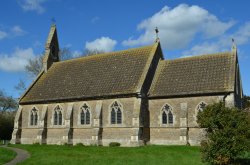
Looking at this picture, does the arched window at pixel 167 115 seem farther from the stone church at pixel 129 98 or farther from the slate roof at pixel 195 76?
the slate roof at pixel 195 76

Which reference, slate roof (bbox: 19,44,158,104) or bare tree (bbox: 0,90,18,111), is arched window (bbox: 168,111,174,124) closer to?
slate roof (bbox: 19,44,158,104)

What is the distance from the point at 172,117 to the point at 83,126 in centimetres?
1110

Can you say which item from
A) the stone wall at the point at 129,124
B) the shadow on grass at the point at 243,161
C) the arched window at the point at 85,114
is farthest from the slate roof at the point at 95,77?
the shadow on grass at the point at 243,161

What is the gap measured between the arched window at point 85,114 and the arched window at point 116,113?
354 centimetres

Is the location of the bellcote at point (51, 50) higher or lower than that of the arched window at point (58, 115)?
higher

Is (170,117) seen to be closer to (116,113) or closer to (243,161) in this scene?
(116,113)

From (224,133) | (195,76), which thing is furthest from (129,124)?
(224,133)

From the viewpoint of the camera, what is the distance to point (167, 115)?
3562 centimetres

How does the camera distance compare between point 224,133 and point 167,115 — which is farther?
point 167,115

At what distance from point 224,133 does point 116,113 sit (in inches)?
717

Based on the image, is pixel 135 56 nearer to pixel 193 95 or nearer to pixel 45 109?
pixel 193 95

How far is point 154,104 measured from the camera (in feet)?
120

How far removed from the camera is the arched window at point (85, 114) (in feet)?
128

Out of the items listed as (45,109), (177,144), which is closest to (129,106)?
(177,144)
